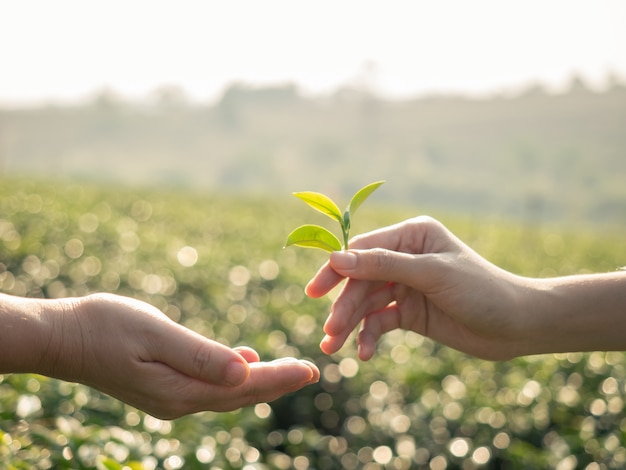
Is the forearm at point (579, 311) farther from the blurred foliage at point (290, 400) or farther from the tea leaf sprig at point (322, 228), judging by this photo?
the tea leaf sprig at point (322, 228)

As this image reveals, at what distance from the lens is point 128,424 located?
225 centimetres

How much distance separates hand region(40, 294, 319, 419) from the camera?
1.61 m

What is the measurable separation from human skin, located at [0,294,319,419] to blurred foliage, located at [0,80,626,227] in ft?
149

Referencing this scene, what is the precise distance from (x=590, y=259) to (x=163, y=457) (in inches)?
394

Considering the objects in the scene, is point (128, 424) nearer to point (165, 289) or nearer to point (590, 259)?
point (165, 289)

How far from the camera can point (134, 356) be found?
5.30 feet

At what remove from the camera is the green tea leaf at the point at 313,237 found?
1.71 m

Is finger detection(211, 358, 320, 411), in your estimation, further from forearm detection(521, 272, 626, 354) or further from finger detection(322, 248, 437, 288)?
forearm detection(521, 272, 626, 354)

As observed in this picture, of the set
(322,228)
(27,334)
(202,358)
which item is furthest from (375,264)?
(27,334)

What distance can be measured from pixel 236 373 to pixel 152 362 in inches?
8.7

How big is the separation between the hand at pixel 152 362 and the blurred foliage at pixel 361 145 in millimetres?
45336

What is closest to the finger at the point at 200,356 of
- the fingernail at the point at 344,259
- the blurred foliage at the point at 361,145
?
the fingernail at the point at 344,259

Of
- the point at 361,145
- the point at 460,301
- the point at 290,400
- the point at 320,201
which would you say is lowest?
the point at 361,145

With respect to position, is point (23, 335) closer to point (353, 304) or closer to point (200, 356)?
point (200, 356)
